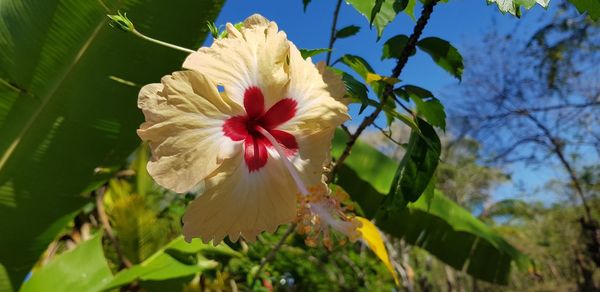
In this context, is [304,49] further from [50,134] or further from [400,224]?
[400,224]

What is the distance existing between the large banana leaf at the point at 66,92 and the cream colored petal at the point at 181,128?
102 centimetres

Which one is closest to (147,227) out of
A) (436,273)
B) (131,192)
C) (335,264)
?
(131,192)

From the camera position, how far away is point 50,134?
160 cm

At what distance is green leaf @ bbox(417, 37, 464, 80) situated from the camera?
734mm

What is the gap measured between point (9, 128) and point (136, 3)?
63cm

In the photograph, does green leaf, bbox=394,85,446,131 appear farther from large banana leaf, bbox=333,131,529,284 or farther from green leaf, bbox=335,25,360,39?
large banana leaf, bbox=333,131,529,284

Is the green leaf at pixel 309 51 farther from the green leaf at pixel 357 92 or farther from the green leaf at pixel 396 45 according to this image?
the green leaf at pixel 396 45

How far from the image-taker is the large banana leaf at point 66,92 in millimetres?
1447

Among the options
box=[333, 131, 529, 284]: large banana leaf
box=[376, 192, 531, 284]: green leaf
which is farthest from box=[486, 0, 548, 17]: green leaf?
Answer: box=[376, 192, 531, 284]: green leaf

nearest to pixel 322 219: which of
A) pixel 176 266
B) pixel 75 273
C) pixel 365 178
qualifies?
pixel 176 266

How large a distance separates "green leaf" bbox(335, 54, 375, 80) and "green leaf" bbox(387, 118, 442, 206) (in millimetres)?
112

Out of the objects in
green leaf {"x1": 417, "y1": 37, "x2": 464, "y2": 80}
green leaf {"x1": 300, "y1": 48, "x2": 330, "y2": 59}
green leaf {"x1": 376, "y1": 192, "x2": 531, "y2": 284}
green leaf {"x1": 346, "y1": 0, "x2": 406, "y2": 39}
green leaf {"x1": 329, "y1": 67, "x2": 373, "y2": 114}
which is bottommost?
green leaf {"x1": 376, "y1": 192, "x2": 531, "y2": 284}

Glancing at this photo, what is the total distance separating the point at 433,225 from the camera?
2.93 meters

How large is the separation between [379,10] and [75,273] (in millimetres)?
1660
